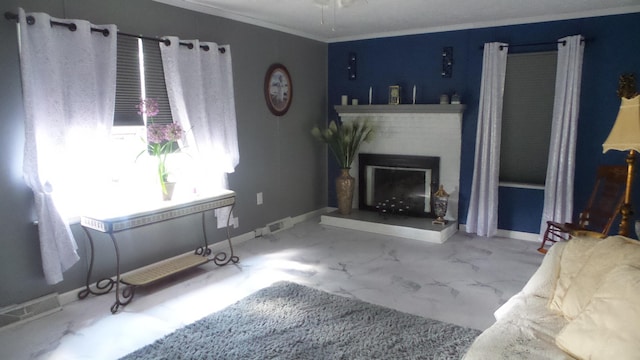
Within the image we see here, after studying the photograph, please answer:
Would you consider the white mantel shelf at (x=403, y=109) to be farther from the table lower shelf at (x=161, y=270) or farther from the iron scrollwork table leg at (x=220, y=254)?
the table lower shelf at (x=161, y=270)

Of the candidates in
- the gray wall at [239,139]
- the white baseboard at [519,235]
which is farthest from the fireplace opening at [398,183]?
the white baseboard at [519,235]

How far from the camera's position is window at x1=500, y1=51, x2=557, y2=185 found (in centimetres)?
456

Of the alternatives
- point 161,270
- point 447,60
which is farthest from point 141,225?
point 447,60

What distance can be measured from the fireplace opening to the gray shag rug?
2393 millimetres

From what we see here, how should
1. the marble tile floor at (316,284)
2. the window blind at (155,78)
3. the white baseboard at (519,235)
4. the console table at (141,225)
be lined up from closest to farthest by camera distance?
the marble tile floor at (316,284) < the console table at (141,225) < the window blind at (155,78) < the white baseboard at (519,235)

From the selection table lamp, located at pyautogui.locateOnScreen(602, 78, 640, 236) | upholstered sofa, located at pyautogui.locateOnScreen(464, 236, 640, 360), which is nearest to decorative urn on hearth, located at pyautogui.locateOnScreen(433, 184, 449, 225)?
table lamp, located at pyautogui.locateOnScreen(602, 78, 640, 236)

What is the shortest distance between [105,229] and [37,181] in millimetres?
538

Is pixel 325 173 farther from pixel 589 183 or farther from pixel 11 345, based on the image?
pixel 11 345

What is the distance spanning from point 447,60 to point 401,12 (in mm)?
1047

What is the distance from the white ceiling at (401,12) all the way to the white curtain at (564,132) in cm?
38

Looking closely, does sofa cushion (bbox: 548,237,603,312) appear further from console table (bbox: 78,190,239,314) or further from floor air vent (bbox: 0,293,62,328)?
floor air vent (bbox: 0,293,62,328)

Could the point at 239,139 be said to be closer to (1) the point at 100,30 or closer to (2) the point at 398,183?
(1) the point at 100,30

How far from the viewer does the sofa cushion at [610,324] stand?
1549 mm

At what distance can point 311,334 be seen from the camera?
269cm
